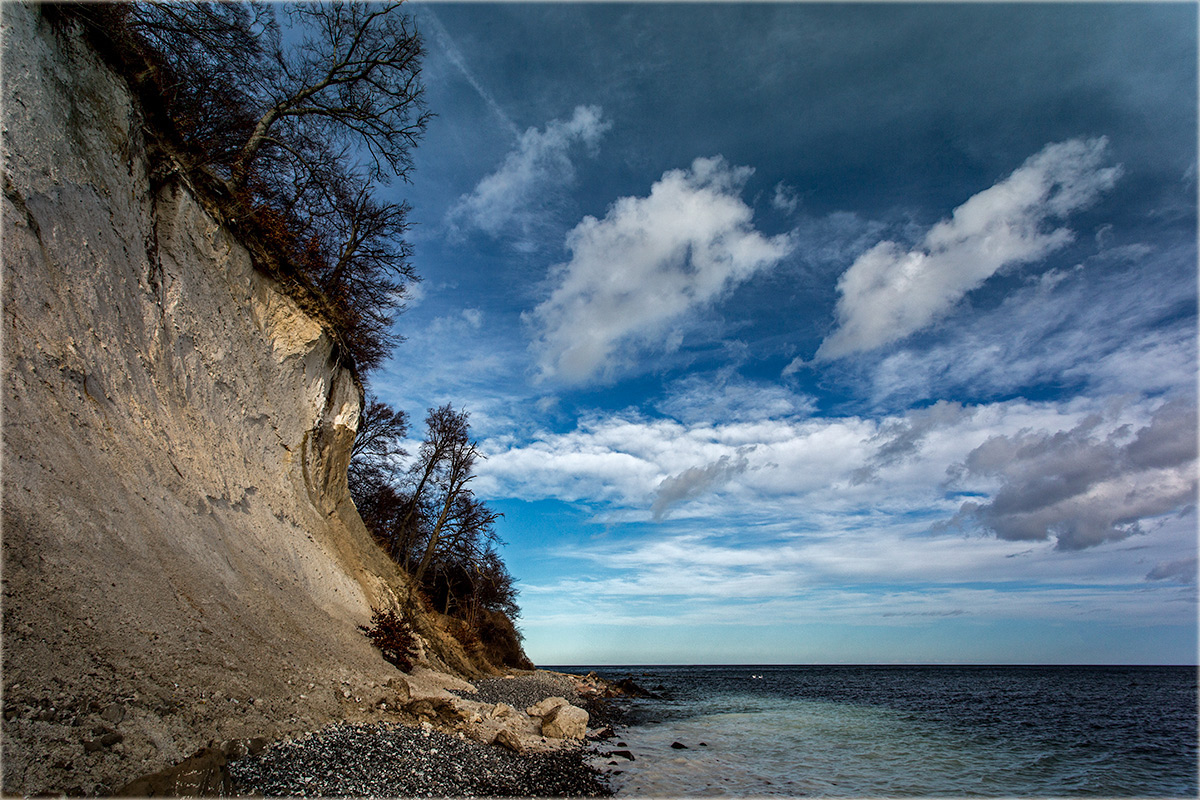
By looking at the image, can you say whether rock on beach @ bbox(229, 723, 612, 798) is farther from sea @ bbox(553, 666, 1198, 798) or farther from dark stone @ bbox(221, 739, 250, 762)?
sea @ bbox(553, 666, 1198, 798)

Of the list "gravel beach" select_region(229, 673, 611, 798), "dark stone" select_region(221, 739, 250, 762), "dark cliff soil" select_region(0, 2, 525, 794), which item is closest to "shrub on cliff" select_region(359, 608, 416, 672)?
"dark cliff soil" select_region(0, 2, 525, 794)

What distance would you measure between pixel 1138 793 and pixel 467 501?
2093 cm

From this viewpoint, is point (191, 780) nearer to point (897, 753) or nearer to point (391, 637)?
point (391, 637)

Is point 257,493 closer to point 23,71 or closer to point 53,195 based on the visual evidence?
point 53,195

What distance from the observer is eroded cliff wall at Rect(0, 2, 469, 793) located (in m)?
4.82

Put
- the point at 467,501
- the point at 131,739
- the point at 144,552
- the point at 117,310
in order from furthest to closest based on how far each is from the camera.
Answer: the point at 467,501 → the point at 117,310 → the point at 144,552 → the point at 131,739

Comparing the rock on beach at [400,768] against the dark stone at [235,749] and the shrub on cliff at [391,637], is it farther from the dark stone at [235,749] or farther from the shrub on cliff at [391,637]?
the shrub on cliff at [391,637]

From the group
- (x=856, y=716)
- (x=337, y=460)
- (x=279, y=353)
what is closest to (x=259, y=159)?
(x=279, y=353)

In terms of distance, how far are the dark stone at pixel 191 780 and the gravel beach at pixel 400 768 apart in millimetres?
170

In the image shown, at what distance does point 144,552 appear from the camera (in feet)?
21.4

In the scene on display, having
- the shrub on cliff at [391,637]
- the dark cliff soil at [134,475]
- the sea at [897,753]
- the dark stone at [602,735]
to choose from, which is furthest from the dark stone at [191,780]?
the dark stone at [602,735]

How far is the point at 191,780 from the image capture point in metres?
4.75

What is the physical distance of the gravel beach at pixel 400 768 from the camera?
545 centimetres

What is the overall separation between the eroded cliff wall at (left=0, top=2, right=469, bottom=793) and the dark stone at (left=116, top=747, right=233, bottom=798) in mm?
116
